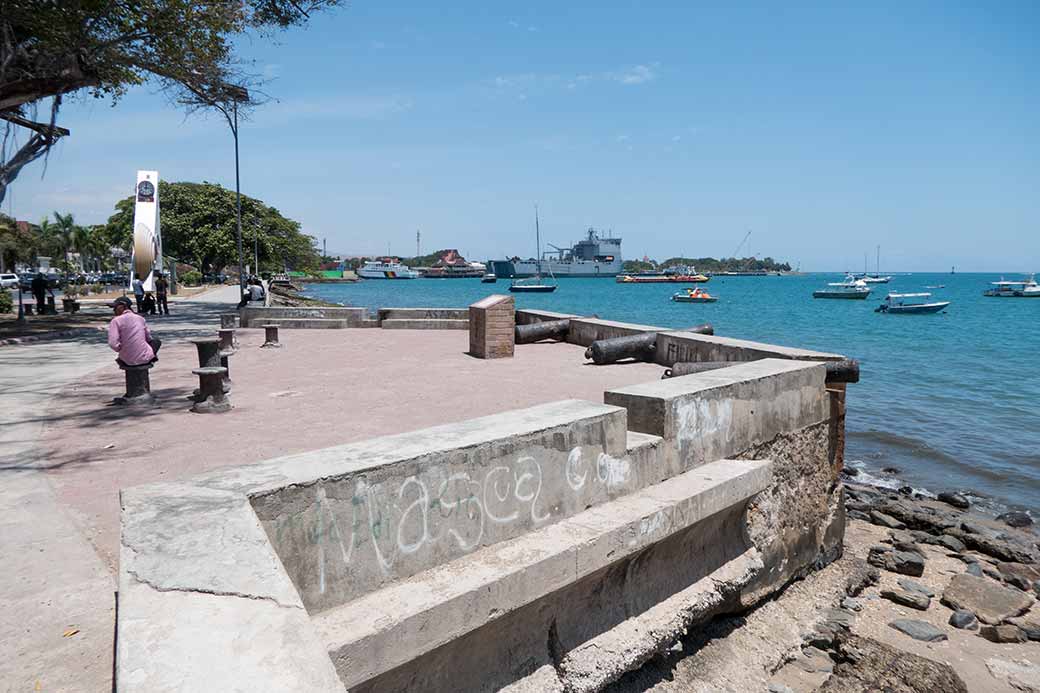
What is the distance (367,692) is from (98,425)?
5264 mm

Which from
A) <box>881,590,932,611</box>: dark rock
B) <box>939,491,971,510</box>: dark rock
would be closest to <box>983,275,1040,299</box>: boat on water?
<box>939,491,971,510</box>: dark rock

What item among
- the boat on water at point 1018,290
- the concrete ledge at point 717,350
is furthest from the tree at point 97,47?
the boat on water at point 1018,290

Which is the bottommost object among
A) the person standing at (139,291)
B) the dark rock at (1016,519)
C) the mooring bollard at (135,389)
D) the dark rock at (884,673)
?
the dark rock at (1016,519)

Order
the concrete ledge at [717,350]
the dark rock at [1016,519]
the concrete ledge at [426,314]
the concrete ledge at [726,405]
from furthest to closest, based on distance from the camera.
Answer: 1. the concrete ledge at [426,314]
2. the dark rock at [1016,519]
3. the concrete ledge at [717,350]
4. the concrete ledge at [726,405]

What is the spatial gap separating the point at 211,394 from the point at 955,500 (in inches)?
459

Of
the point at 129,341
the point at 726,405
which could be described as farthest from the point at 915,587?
the point at 129,341

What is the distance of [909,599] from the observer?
23.4 ft

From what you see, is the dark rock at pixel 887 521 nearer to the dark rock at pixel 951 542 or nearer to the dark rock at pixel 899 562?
the dark rock at pixel 951 542

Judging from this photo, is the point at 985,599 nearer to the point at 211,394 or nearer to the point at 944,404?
the point at 211,394

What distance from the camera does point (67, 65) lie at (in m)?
14.5

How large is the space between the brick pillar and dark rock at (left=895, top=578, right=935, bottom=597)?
20.5ft

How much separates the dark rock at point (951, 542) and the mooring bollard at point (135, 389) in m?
10.6

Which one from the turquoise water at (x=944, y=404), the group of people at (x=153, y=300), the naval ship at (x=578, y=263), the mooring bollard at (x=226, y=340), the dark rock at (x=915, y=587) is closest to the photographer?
the dark rock at (x=915, y=587)

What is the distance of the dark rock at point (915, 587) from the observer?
746cm
